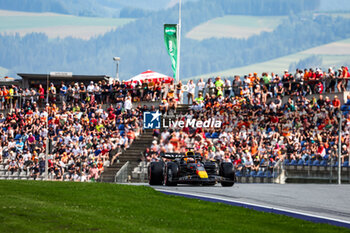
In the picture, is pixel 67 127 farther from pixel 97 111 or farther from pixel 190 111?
pixel 190 111

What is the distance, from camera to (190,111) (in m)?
40.2

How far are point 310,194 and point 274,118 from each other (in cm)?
1353

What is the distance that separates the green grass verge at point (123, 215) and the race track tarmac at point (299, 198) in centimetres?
149

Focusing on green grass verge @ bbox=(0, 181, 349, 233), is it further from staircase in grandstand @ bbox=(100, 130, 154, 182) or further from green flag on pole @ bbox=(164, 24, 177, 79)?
green flag on pole @ bbox=(164, 24, 177, 79)

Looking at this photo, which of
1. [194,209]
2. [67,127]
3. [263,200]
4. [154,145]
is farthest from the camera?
[67,127]

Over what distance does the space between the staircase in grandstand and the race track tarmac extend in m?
13.9

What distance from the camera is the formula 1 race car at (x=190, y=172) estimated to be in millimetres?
25953

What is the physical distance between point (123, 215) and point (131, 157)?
23277 millimetres

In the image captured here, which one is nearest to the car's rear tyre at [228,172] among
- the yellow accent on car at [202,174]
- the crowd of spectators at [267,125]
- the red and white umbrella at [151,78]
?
the yellow accent on car at [202,174]

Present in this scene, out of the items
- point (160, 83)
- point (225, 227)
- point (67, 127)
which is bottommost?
point (225, 227)

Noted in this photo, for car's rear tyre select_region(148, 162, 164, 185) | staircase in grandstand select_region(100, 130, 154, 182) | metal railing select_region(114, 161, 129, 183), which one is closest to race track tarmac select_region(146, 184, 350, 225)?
car's rear tyre select_region(148, 162, 164, 185)

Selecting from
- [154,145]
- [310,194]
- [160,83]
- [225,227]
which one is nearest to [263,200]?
[310,194]

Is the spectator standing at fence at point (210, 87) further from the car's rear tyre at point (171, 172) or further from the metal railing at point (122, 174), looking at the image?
the car's rear tyre at point (171, 172)

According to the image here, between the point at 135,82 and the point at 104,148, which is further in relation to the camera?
the point at 135,82
